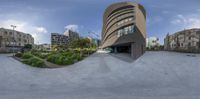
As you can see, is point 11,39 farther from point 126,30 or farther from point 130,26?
point 130,26

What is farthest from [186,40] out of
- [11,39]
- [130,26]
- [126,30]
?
[11,39]

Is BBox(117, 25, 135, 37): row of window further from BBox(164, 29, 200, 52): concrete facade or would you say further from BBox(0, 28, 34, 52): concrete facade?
BBox(0, 28, 34, 52): concrete facade

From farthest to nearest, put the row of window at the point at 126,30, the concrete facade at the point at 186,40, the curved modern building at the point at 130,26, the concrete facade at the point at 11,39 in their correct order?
the concrete facade at the point at 11,39 < the concrete facade at the point at 186,40 < the row of window at the point at 126,30 < the curved modern building at the point at 130,26

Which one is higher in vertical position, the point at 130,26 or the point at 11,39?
the point at 130,26

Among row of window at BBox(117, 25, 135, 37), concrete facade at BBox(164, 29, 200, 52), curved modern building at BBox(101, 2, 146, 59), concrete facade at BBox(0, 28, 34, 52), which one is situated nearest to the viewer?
curved modern building at BBox(101, 2, 146, 59)

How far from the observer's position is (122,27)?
54.6 metres

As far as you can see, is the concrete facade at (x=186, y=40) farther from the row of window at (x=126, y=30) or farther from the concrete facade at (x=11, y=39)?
the concrete facade at (x=11, y=39)

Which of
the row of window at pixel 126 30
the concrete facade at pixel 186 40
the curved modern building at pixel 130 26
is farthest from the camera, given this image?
the concrete facade at pixel 186 40

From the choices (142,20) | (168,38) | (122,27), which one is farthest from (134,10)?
(168,38)

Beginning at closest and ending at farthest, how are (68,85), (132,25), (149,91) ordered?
1. (149,91)
2. (68,85)
3. (132,25)

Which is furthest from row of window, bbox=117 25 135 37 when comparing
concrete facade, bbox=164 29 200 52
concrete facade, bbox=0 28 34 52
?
concrete facade, bbox=0 28 34 52

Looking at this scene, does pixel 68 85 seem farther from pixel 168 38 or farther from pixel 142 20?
pixel 168 38

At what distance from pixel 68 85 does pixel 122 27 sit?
4315cm

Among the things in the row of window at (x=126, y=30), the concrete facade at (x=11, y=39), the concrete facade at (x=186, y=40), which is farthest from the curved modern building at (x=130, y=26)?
the concrete facade at (x=11, y=39)
